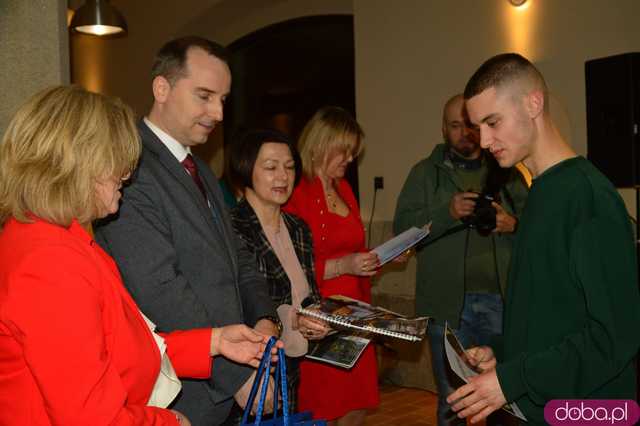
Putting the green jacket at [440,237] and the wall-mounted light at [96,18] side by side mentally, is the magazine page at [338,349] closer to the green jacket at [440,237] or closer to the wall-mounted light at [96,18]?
the green jacket at [440,237]

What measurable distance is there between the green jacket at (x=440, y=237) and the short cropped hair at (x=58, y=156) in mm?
2188

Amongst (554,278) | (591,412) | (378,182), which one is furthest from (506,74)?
(378,182)

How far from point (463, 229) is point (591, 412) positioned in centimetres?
170

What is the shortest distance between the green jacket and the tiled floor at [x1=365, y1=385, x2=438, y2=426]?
4.65 feet

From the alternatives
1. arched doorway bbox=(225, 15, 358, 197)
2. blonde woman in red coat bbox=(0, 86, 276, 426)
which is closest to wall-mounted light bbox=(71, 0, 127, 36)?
arched doorway bbox=(225, 15, 358, 197)

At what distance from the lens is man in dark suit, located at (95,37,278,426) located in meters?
1.75

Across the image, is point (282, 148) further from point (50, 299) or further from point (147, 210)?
point (50, 299)

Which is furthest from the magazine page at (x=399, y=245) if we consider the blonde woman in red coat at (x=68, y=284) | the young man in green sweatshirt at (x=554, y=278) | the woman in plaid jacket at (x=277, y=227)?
the blonde woman in red coat at (x=68, y=284)

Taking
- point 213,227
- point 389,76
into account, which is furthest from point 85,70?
point 213,227

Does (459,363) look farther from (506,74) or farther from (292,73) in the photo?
(292,73)

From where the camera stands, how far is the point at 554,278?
1.65 m

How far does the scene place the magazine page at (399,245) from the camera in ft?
9.73

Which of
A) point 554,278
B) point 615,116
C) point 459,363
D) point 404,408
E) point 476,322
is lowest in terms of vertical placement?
point 404,408

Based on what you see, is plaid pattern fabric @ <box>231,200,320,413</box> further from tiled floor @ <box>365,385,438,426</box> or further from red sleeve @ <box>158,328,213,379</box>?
tiled floor @ <box>365,385,438,426</box>
